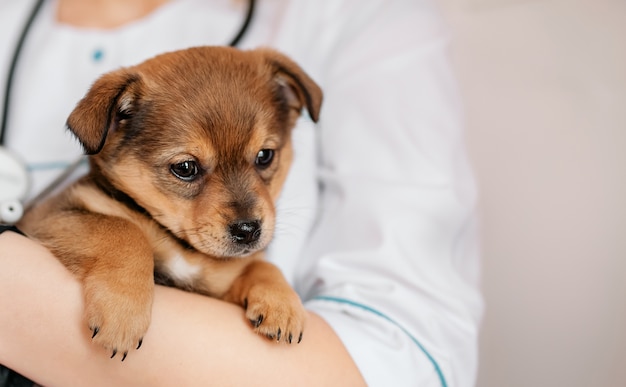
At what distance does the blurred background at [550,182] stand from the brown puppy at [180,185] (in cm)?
97

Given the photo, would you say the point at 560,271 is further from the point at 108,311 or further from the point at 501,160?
the point at 108,311

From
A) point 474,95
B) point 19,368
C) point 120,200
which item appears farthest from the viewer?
point 474,95

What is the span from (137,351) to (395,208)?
71 cm

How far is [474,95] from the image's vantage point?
2.21 meters

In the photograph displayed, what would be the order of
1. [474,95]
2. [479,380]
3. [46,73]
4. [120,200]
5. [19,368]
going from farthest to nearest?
[474,95] → [479,380] → [46,73] → [120,200] → [19,368]

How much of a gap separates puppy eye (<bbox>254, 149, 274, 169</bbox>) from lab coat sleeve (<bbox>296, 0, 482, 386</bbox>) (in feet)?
0.83

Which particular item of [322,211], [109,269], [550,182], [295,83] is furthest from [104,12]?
[550,182]

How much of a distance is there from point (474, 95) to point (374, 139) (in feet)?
2.30

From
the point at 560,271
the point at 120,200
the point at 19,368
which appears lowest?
the point at 19,368

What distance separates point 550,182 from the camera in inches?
78.2

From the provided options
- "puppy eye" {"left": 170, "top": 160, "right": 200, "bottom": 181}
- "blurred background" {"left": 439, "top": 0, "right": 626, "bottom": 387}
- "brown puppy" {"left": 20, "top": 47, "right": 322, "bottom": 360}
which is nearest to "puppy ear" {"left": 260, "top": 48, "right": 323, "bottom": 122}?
"brown puppy" {"left": 20, "top": 47, "right": 322, "bottom": 360}

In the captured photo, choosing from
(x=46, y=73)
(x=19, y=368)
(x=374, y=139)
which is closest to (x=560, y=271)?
(x=374, y=139)

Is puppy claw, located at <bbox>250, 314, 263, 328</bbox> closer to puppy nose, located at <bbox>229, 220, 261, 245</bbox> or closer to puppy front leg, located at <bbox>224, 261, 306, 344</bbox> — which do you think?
puppy front leg, located at <bbox>224, 261, 306, 344</bbox>

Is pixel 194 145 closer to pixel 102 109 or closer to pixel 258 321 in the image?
pixel 102 109
